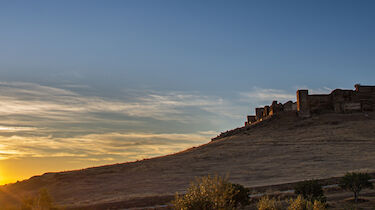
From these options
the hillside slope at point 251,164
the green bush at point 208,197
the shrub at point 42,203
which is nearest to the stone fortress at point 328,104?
the hillside slope at point 251,164

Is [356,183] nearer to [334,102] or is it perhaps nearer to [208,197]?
[208,197]

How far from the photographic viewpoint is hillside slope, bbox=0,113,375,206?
3023 centimetres

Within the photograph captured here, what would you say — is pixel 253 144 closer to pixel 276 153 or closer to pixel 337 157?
pixel 276 153

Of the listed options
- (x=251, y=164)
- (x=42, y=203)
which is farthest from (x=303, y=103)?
(x=42, y=203)

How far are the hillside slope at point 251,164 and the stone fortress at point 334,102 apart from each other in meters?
2.13

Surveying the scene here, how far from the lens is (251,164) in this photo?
38.1 metres

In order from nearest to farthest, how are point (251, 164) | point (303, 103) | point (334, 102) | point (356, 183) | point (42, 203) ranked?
point (42, 203), point (356, 183), point (251, 164), point (303, 103), point (334, 102)

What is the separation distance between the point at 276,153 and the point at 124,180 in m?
16.5

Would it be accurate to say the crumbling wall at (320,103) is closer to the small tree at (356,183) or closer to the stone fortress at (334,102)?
the stone fortress at (334,102)

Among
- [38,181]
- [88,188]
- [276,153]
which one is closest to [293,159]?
[276,153]

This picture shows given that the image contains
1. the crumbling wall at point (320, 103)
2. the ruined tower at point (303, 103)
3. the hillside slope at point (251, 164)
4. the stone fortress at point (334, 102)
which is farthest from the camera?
the crumbling wall at point (320, 103)

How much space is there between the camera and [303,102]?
58344 millimetres

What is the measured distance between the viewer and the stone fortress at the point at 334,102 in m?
58.6

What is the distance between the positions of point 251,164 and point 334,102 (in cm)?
2820
